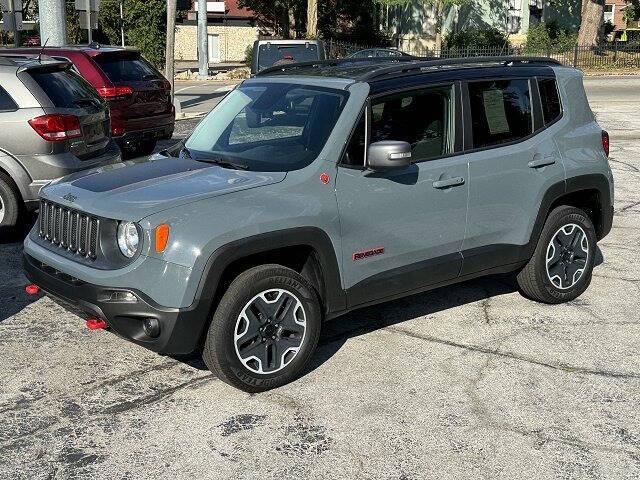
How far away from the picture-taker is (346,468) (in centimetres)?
406

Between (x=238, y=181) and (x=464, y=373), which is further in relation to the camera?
(x=464, y=373)

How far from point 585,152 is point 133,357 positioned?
3.53 metres

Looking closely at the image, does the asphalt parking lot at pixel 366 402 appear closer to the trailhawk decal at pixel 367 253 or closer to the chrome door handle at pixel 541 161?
the trailhawk decal at pixel 367 253

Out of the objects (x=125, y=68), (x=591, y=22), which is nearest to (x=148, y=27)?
(x=591, y=22)

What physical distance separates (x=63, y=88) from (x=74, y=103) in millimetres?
215

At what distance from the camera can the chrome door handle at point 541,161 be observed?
599 cm

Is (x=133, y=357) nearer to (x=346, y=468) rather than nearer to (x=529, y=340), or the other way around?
(x=346, y=468)

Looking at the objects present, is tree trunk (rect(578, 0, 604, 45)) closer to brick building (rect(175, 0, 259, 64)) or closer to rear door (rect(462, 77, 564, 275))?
brick building (rect(175, 0, 259, 64))

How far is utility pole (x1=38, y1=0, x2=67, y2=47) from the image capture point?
15125 millimetres

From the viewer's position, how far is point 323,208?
495cm

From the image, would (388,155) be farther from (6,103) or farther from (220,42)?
(220,42)

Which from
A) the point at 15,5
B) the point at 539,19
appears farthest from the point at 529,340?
the point at 539,19

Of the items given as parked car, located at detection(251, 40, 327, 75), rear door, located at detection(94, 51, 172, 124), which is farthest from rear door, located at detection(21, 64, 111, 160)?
parked car, located at detection(251, 40, 327, 75)

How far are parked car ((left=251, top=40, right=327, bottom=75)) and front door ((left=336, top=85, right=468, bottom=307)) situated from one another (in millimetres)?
15168
